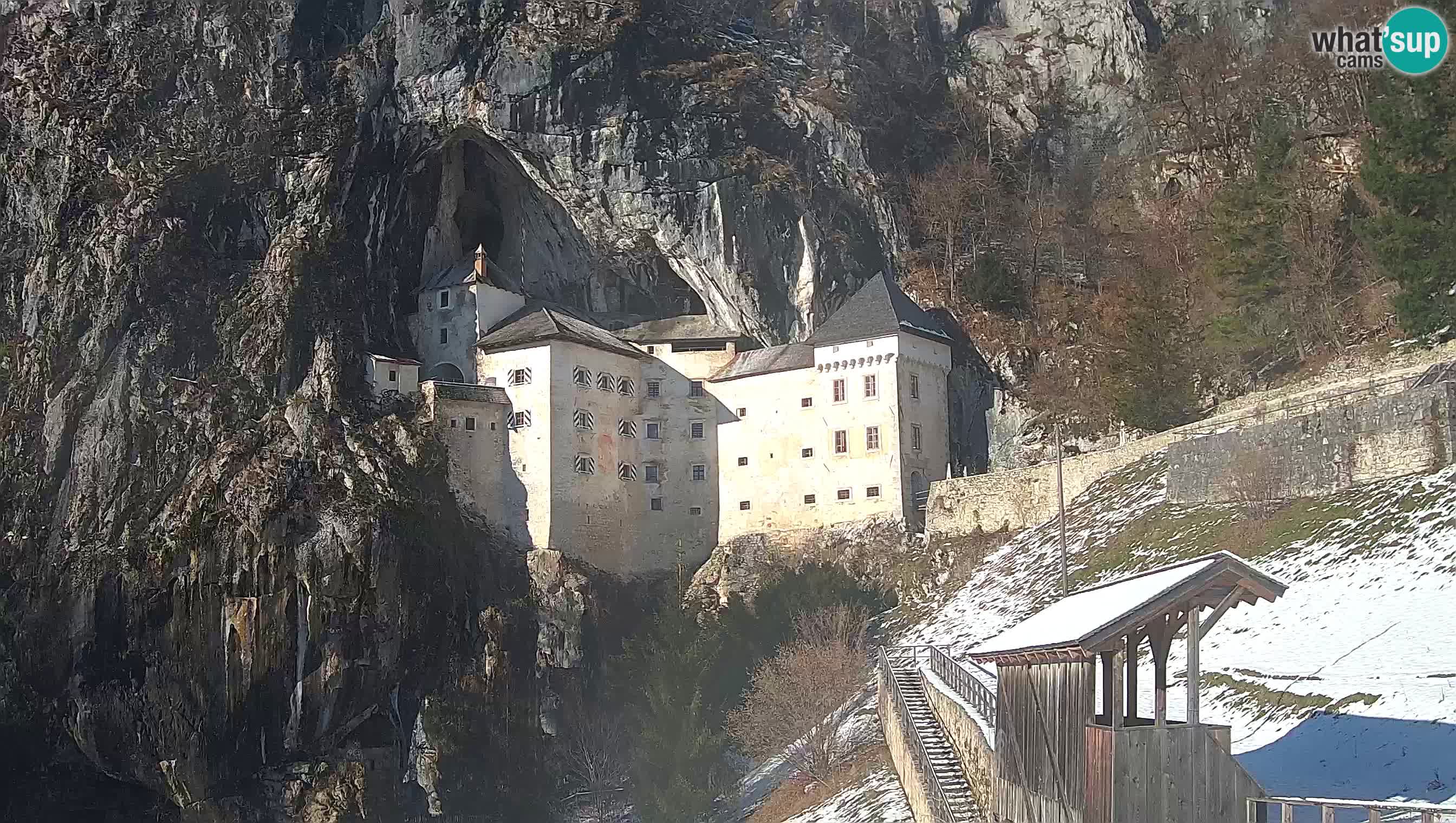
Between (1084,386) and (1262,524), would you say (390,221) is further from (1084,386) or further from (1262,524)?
(1262,524)

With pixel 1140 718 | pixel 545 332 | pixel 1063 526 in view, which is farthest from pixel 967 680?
pixel 545 332

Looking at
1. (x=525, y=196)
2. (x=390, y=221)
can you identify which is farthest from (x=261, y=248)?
(x=525, y=196)

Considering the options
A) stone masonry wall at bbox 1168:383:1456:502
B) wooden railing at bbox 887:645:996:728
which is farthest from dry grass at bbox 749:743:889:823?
stone masonry wall at bbox 1168:383:1456:502

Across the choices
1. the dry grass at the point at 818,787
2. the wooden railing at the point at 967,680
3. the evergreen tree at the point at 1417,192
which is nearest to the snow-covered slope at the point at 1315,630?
the dry grass at the point at 818,787

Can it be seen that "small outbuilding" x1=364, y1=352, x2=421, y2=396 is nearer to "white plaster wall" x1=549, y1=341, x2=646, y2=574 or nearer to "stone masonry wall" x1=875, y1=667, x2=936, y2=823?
"white plaster wall" x1=549, y1=341, x2=646, y2=574

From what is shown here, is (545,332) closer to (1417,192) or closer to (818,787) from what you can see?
(818,787)

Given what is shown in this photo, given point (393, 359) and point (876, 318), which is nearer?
point (876, 318)
